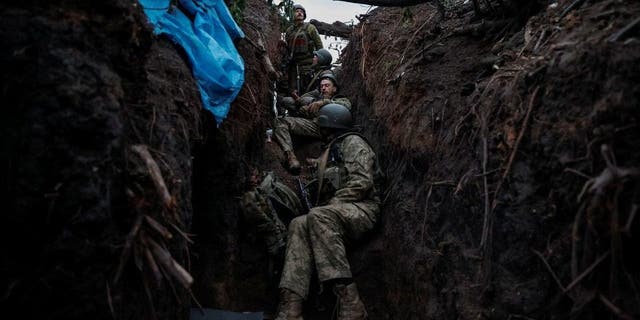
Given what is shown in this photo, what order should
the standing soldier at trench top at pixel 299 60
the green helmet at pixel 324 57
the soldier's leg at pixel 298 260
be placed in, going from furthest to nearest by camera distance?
the green helmet at pixel 324 57, the standing soldier at trench top at pixel 299 60, the soldier's leg at pixel 298 260

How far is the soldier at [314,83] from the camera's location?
8539mm

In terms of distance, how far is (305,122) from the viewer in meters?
7.38

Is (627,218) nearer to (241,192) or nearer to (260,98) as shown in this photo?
(241,192)

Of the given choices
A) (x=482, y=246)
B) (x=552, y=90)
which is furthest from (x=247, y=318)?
(x=552, y=90)

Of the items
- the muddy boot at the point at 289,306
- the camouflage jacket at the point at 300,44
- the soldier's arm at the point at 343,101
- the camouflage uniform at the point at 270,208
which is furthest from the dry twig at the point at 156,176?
the camouflage jacket at the point at 300,44

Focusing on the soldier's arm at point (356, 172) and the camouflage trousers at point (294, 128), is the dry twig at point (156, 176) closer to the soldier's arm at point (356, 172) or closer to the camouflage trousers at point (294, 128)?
the soldier's arm at point (356, 172)

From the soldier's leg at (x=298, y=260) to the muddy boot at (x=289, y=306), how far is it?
4cm

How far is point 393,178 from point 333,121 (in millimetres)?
1348

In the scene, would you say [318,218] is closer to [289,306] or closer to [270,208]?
[270,208]

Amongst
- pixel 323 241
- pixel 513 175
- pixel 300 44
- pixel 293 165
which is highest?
pixel 300 44

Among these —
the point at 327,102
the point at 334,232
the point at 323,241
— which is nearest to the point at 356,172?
the point at 334,232

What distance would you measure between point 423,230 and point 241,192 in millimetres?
1767

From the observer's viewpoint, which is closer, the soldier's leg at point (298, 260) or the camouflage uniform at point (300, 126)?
the soldier's leg at point (298, 260)

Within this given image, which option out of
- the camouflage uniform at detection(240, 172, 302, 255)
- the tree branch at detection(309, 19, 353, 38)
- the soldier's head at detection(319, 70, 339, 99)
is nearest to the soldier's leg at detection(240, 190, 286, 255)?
the camouflage uniform at detection(240, 172, 302, 255)
